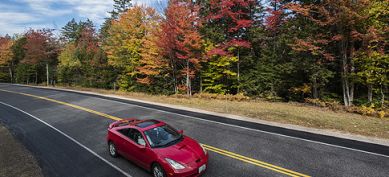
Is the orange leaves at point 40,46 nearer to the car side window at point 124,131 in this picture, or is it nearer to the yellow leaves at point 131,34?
the yellow leaves at point 131,34

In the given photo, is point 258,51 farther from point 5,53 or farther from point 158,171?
point 5,53

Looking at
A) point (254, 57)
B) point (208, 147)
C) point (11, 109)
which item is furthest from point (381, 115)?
point (11, 109)

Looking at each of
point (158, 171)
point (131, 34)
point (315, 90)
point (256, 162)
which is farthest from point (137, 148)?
point (131, 34)

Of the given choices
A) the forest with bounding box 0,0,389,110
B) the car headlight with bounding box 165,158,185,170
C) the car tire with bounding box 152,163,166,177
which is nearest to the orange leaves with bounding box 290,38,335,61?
the forest with bounding box 0,0,389,110

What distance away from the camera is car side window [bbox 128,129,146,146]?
7014 mm

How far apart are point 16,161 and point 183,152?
7.28 metres

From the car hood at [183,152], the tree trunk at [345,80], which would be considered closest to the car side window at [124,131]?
the car hood at [183,152]

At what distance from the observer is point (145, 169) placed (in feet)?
22.6

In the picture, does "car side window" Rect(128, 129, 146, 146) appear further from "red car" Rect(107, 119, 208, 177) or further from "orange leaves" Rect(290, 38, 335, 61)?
"orange leaves" Rect(290, 38, 335, 61)

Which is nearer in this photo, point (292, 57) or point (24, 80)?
point (292, 57)

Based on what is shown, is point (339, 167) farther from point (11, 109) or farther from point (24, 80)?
point (24, 80)

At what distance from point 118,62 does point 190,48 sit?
44.1 feet

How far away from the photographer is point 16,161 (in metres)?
8.69

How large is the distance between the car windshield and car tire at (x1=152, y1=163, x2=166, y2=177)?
59 centimetres
